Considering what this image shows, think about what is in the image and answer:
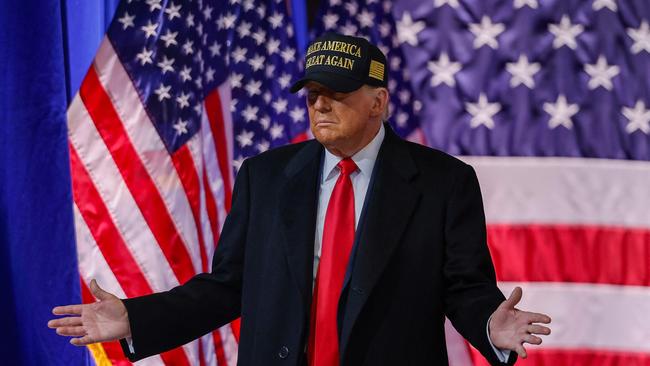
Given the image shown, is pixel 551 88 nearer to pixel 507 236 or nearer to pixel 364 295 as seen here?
pixel 507 236

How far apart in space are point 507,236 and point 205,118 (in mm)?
1207

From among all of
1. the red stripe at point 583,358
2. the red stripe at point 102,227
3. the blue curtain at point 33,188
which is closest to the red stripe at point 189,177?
the red stripe at point 102,227

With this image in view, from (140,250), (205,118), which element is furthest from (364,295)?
(205,118)

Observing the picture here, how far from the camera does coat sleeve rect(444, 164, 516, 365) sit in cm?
154

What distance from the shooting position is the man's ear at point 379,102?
1.69 meters

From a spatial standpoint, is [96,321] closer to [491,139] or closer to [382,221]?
[382,221]

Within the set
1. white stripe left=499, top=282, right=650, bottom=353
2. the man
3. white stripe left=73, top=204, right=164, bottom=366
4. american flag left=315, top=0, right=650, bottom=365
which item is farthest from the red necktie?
white stripe left=73, top=204, right=164, bottom=366

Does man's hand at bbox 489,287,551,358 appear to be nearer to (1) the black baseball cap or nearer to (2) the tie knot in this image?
(2) the tie knot

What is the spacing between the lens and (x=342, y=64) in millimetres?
1627

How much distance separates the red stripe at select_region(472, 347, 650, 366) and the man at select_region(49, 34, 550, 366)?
1207 mm

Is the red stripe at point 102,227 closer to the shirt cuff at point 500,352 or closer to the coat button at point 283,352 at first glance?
the coat button at point 283,352

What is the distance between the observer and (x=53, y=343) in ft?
9.66

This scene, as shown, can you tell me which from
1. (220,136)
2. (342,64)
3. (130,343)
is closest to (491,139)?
(220,136)

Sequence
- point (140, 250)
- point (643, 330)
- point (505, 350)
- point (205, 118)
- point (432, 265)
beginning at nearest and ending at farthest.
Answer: point (505, 350) < point (432, 265) < point (643, 330) < point (140, 250) < point (205, 118)
